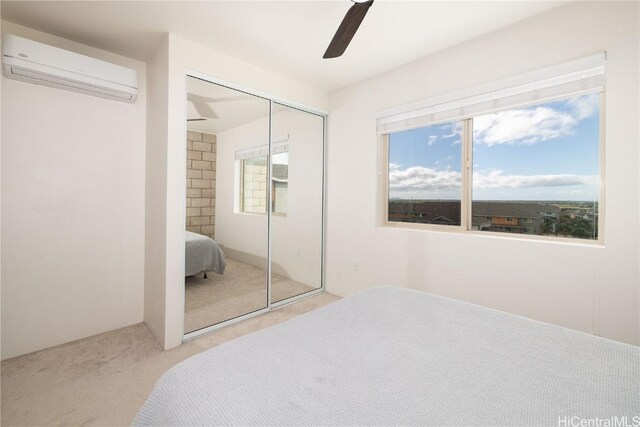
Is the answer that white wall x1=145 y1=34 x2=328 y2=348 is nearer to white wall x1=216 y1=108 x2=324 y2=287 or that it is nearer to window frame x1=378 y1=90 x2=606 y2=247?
white wall x1=216 y1=108 x2=324 y2=287

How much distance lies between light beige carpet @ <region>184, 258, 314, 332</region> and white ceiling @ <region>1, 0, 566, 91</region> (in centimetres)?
205

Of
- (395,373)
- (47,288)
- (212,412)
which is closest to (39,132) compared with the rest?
(47,288)

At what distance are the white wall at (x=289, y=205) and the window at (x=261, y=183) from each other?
0.26ft

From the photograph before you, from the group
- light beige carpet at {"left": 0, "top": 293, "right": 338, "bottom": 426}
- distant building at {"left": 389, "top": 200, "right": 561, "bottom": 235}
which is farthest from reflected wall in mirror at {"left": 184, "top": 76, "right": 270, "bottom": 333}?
distant building at {"left": 389, "top": 200, "right": 561, "bottom": 235}

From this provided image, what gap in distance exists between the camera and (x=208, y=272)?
2.76 metres

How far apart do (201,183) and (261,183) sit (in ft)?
2.06

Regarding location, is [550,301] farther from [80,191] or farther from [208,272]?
[80,191]

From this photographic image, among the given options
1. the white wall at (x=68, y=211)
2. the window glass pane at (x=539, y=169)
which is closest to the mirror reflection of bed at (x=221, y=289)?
the white wall at (x=68, y=211)

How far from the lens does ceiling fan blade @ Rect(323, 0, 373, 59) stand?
1.53 m

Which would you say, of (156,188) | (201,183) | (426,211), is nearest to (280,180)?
(201,183)

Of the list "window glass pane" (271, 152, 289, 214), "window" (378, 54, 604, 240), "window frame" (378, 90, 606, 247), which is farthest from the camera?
"window glass pane" (271, 152, 289, 214)

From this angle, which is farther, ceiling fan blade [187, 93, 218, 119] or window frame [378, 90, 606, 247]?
ceiling fan blade [187, 93, 218, 119]

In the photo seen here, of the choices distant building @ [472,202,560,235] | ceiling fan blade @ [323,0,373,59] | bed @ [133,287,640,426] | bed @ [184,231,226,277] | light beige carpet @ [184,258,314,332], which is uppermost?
ceiling fan blade @ [323,0,373,59]

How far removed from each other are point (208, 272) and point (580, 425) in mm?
2679
